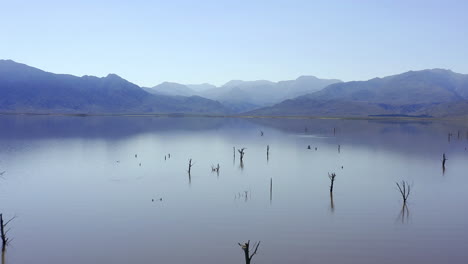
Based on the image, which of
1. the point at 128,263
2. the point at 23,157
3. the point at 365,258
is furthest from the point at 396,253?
the point at 23,157

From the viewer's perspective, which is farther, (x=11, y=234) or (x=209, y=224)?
(x=209, y=224)

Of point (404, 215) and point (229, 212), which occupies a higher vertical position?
point (229, 212)

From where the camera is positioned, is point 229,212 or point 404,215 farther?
point 229,212

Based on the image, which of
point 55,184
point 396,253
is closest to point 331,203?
point 396,253

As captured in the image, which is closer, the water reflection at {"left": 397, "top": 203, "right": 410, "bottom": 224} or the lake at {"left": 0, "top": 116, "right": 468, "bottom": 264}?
the lake at {"left": 0, "top": 116, "right": 468, "bottom": 264}

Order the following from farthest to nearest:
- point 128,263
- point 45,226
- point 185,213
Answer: point 185,213 < point 45,226 < point 128,263

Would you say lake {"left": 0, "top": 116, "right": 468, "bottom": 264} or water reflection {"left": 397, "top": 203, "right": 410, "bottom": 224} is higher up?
lake {"left": 0, "top": 116, "right": 468, "bottom": 264}

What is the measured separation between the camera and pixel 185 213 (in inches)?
986

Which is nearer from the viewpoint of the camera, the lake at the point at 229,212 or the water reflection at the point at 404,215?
the lake at the point at 229,212

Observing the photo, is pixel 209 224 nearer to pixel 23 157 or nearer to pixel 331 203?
pixel 331 203

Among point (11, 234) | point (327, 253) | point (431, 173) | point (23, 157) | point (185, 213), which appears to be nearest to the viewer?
point (327, 253)

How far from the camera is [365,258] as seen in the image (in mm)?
18000

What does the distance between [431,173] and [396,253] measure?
25941 millimetres

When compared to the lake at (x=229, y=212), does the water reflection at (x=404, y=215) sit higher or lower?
lower
